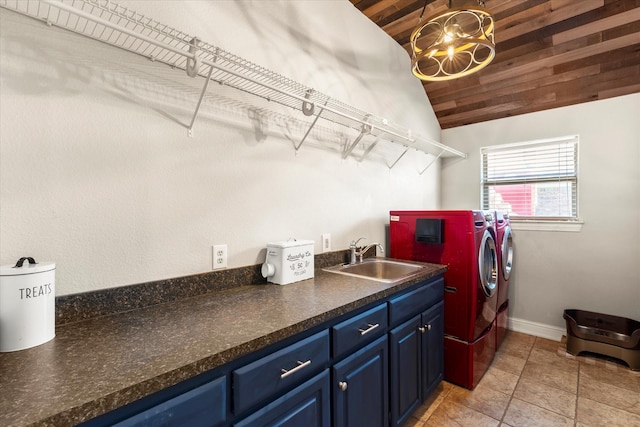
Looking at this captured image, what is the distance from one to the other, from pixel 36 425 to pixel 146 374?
0.63 ft

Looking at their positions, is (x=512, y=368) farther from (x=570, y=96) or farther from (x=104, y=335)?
(x=104, y=335)

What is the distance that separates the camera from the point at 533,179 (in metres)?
2.99

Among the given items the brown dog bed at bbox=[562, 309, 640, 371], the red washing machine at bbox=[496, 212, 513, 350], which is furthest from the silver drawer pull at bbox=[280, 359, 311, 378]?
the brown dog bed at bbox=[562, 309, 640, 371]

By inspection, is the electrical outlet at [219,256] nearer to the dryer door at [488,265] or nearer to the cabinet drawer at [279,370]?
the cabinet drawer at [279,370]

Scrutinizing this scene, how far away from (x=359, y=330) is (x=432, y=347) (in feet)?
2.83

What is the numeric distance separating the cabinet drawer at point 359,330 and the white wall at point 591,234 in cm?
237

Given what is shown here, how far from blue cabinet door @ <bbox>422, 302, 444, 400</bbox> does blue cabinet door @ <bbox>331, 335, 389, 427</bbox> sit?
438 millimetres

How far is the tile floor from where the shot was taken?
180cm

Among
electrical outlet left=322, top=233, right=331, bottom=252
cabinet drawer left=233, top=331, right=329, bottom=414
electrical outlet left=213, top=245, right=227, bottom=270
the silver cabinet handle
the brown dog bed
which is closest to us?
cabinet drawer left=233, top=331, right=329, bottom=414

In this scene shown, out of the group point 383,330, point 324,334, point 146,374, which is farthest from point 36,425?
point 383,330

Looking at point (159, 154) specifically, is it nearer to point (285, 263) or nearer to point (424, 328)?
point (285, 263)

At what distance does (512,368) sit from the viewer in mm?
2377

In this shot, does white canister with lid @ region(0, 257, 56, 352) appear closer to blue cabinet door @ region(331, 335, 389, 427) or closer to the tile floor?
blue cabinet door @ region(331, 335, 389, 427)

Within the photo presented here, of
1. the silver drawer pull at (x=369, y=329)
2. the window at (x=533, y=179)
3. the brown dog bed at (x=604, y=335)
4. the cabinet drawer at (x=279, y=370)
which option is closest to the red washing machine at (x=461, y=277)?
the brown dog bed at (x=604, y=335)
